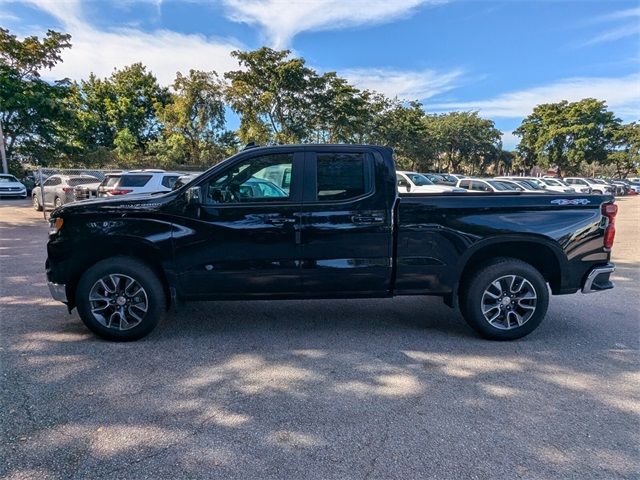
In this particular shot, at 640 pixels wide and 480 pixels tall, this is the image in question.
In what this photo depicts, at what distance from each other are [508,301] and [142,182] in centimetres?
1173

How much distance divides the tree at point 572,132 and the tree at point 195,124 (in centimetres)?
3756

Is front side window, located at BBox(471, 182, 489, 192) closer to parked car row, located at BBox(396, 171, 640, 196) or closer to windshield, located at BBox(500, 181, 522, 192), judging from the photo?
parked car row, located at BBox(396, 171, 640, 196)

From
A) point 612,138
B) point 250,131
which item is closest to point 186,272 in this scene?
point 250,131

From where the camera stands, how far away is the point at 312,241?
408cm

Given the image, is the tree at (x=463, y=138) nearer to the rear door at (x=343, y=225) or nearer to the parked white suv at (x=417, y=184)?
the parked white suv at (x=417, y=184)

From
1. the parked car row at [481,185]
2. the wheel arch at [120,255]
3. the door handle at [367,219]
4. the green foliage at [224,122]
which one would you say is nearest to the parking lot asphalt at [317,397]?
the wheel arch at [120,255]

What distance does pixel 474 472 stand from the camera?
2357mm

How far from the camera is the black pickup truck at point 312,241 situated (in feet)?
13.2

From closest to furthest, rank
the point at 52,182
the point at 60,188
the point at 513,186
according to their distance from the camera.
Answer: the point at 60,188, the point at 52,182, the point at 513,186

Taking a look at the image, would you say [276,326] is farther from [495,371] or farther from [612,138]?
[612,138]

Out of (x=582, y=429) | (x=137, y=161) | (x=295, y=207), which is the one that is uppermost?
(x=137, y=161)

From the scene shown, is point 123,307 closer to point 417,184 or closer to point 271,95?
point 417,184

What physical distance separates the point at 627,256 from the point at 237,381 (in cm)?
929

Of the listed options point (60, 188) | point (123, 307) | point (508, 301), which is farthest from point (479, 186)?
point (123, 307)
